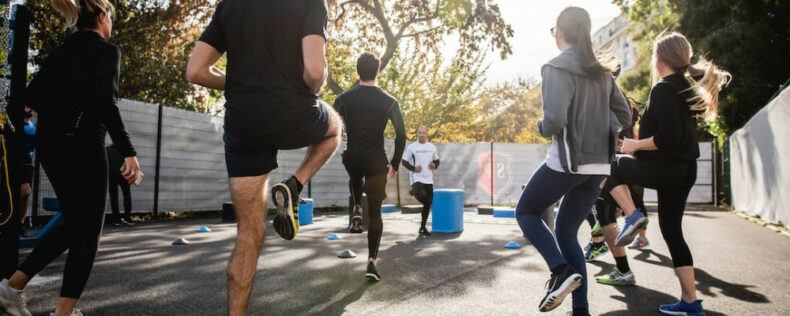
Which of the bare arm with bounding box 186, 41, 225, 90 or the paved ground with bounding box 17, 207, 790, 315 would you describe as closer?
the bare arm with bounding box 186, 41, 225, 90

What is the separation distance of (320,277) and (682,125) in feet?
10.0

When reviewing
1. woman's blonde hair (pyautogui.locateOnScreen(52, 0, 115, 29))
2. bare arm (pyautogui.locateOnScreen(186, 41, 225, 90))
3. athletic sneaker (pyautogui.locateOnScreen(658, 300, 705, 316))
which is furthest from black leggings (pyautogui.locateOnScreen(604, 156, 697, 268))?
woman's blonde hair (pyautogui.locateOnScreen(52, 0, 115, 29))

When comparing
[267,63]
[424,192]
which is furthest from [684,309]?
[424,192]

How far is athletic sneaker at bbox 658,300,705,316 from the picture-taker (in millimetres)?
3352

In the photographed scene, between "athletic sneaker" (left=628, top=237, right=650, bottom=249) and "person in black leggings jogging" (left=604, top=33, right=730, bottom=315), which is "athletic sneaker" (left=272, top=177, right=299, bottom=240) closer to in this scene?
"person in black leggings jogging" (left=604, top=33, right=730, bottom=315)

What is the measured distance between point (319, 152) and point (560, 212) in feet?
5.03

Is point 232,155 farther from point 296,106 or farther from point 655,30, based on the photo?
point 655,30

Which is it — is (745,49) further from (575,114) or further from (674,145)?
(575,114)

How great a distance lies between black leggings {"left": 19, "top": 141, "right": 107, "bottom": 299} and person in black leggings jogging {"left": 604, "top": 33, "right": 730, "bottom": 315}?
10.7 feet

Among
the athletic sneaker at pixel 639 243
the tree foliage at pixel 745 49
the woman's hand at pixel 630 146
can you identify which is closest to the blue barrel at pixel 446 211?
the athletic sneaker at pixel 639 243

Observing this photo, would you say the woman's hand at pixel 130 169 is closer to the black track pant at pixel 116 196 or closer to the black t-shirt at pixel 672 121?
the black t-shirt at pixel 672 121

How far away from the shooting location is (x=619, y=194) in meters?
4.38

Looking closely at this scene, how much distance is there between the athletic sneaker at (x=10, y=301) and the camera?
2.69 m

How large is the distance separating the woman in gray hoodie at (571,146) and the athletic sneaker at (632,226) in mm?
720
